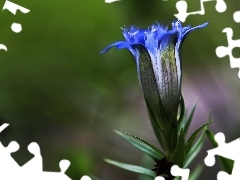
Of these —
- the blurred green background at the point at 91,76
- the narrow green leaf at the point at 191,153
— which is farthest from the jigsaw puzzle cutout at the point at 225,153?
the blurred green background at the point at 91,76

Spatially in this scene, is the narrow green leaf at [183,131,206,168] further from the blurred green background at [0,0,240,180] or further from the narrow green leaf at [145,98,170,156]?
the blurred green background at [0,0,240,180]

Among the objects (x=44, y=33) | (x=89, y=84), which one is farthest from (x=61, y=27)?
(x=89, y=84)

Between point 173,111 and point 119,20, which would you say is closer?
point 173,111

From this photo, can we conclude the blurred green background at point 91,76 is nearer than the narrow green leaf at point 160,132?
No

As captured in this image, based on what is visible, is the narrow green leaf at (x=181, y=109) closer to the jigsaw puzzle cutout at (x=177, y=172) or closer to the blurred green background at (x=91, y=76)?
the jigsaw puzzle cutout at (x=177, y=172)

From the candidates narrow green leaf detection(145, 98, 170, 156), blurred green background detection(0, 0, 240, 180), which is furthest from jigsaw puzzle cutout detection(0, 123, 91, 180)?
blurred green background detection(0, 0, 240, 180)

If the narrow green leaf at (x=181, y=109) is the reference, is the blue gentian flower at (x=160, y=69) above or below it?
above

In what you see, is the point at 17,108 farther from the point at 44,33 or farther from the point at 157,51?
the point at 157,51

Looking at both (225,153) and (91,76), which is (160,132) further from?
(91,76)
